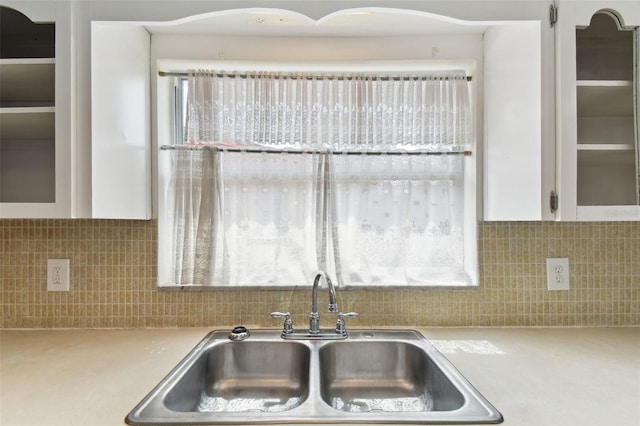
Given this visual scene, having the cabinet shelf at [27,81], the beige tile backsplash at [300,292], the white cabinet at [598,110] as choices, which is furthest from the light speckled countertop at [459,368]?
the cabinet shelf at [27,81]

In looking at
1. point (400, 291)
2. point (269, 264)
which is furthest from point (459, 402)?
point (269, 264)

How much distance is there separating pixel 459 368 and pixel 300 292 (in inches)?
26.9

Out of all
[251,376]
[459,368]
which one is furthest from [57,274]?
[459,368]

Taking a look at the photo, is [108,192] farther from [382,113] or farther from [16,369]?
[382,113]

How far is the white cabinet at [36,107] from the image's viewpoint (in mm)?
1141

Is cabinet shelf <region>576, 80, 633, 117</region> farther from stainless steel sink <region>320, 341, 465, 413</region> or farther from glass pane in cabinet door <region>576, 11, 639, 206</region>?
stainless steel sink <region>320, 341, 465, 413</region>

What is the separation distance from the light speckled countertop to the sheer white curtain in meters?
0.33

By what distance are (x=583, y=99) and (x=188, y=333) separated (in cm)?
171

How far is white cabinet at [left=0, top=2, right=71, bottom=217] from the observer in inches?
44.9

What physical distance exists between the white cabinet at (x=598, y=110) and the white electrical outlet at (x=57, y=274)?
1942 millimetres

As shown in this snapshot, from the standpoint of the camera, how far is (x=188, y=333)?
1.44 metres

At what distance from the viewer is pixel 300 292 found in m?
1.52

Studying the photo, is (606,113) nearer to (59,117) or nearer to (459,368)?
(459,368)

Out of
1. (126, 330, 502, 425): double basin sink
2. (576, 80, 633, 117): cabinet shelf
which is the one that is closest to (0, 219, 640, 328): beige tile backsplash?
(126, 330, 502, 425): double basin sink
